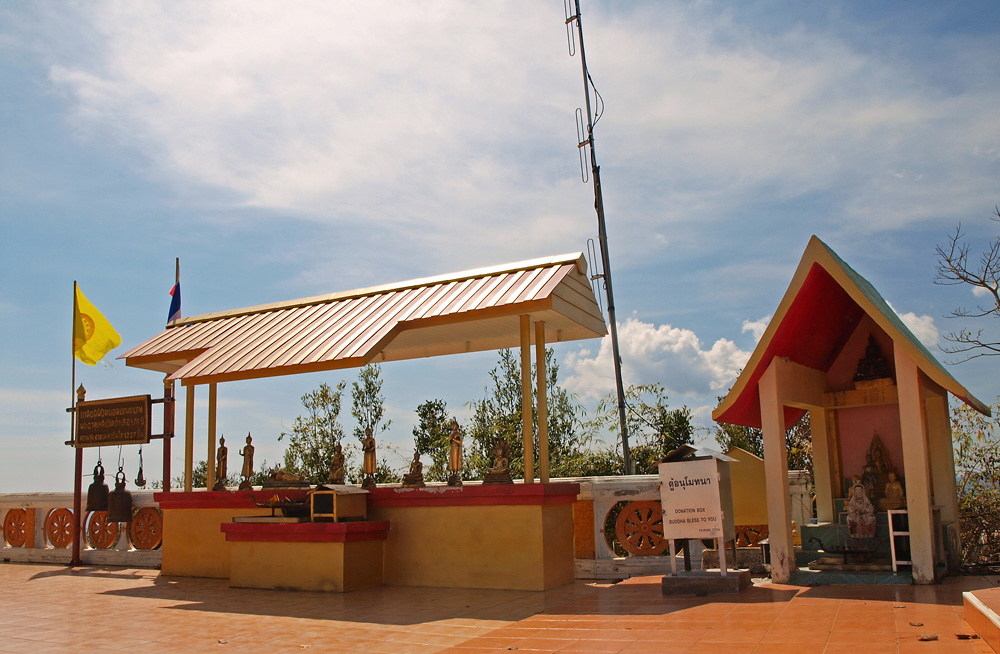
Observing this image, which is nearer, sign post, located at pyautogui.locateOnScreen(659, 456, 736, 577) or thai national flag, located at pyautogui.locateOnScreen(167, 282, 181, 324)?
sign post, located at pyautogui.locateOnScreen(659, 456, 736, 577)

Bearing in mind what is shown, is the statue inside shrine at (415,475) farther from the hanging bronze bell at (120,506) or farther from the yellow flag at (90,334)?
the yellow flag at (90,334)

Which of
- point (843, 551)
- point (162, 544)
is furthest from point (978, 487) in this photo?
point (162, 544)

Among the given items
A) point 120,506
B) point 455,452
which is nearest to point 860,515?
point 455,452

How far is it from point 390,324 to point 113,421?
237 inches

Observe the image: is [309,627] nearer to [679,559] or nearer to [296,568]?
[296,568]

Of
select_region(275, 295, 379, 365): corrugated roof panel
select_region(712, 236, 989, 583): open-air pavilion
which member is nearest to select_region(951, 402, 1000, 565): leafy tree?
select_region(712, 236, 989, 583): open-air pavilion

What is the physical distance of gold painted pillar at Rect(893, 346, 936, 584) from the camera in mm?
8336

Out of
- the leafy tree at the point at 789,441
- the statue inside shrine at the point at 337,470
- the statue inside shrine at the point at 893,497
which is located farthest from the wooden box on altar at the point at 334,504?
the leafy tree at the point at 789,441

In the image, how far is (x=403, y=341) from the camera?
12.2 m

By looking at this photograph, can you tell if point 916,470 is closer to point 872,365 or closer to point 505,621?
point 872,365

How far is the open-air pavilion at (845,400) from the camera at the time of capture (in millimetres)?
8500

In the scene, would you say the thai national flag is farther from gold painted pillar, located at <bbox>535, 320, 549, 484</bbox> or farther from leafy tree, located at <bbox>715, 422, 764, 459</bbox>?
leafy tree, located at <bbox>715, 422, 764, 459</bbox>

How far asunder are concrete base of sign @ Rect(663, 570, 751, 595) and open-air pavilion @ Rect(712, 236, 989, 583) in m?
0.90

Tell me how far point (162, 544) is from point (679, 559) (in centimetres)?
775
